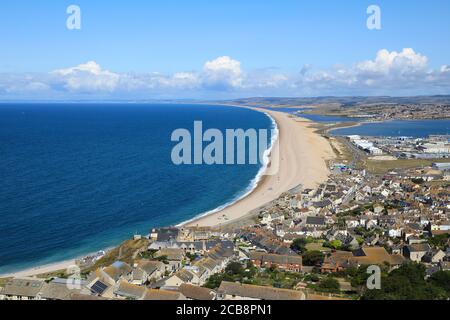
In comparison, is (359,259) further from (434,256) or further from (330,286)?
(330,286)

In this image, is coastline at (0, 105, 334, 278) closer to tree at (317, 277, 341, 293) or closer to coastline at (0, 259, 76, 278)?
coastline at (0, 259, 76, 278)

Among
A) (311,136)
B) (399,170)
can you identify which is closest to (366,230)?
(399,170)

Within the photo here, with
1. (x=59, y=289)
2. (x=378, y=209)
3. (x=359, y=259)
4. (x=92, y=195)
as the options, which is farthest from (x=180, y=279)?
(x=92, y=195)

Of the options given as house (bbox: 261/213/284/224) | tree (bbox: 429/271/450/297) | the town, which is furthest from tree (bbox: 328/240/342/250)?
tree (bbox: 429/271/450/297)

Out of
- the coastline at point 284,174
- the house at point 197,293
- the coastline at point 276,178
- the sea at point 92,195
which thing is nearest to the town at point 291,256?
the house at point 197,293

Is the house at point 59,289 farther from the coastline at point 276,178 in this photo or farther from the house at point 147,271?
the coastline at point 276,178

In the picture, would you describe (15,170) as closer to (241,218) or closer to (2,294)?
(241,218)

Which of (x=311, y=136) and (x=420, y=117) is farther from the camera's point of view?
(x=420, y=117)
